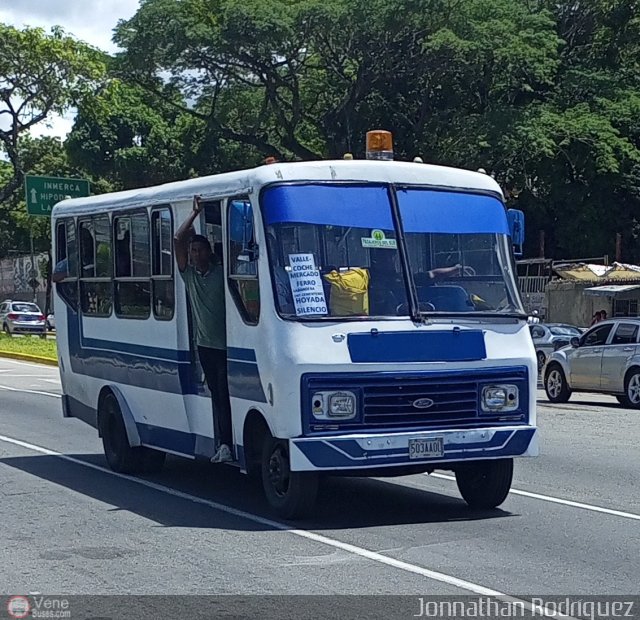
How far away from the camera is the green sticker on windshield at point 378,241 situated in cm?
901

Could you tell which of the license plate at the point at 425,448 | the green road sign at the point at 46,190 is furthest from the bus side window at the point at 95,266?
the green road sign at the point at 46,190

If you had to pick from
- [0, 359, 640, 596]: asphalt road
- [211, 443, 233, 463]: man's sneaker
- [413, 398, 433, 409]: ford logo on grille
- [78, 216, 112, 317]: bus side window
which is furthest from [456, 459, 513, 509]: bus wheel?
[78, 216, 112, 317]: bus side window

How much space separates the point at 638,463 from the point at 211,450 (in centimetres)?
518

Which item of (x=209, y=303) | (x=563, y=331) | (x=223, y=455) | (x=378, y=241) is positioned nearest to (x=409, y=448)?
(x=378, y=241)

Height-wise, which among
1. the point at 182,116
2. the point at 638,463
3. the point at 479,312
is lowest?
the point at 638,463

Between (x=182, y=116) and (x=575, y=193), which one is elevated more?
(x=182, y=116)

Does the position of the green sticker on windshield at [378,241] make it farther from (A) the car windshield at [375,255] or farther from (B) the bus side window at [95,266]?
(B) the bus side window at [95,266]

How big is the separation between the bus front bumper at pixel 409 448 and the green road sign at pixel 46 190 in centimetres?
2578

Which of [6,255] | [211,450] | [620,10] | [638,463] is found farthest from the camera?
[6,255]

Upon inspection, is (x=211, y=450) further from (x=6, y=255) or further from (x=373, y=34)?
(x=6, y=255)

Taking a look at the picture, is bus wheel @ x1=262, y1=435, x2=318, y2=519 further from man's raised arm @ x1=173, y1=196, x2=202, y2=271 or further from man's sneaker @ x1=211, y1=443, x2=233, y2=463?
man's raised arm @ x1=173, y1=196, x2=202, y2=271

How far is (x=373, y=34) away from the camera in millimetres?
35312

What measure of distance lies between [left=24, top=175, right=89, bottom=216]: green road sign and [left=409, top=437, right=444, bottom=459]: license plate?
84.8 feet

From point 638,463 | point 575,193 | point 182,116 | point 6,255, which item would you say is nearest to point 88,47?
point 182,116
